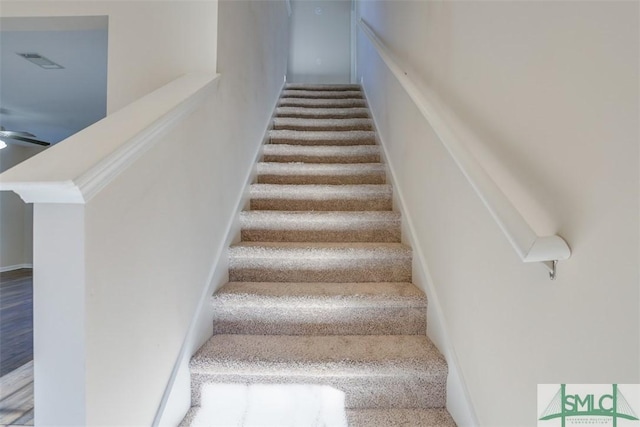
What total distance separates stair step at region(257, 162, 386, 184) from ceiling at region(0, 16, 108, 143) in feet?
3.78

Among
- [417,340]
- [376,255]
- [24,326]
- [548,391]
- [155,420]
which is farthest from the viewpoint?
[24,326]

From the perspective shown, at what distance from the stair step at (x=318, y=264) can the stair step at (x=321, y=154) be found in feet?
3.27

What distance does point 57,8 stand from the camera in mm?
1287

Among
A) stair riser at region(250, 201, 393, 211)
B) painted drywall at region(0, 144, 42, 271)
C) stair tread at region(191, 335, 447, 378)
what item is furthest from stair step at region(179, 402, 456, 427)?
painted drywall at region(0, 144, 42, 271)

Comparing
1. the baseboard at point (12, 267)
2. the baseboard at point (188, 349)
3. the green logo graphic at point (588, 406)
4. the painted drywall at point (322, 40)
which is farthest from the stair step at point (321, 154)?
the baseboard at point (12, 267)

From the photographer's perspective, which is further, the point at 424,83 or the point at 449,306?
the point at 424,83

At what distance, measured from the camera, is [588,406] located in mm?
596

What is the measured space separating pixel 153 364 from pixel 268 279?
0.70 m

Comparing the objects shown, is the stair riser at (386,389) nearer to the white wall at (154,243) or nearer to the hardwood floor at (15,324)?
the white wall at (154,243)

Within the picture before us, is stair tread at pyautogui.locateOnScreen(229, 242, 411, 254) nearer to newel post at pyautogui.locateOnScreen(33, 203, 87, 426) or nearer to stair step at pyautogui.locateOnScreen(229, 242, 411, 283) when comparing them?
stair step at pyautogui.locateOnScreen(229, 242, 411, 283)

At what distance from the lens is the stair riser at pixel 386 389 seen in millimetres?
1086

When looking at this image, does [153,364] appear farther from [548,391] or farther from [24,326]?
[24,326]

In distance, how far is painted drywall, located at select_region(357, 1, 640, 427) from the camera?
0.50 meters

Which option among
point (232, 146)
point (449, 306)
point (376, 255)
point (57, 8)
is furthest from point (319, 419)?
point (57, 8)
